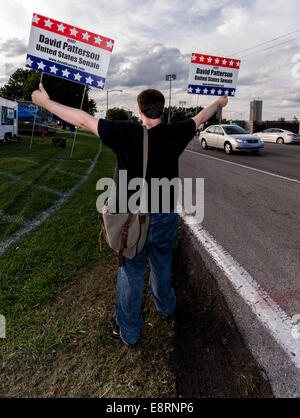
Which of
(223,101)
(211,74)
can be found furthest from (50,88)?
(223,101)

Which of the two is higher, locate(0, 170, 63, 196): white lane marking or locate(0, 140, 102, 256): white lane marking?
locate(0, 170, 63, 196): white lane marking

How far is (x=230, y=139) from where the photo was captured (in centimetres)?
1698

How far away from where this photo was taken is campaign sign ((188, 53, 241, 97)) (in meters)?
8.46

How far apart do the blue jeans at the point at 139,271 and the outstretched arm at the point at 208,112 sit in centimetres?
81

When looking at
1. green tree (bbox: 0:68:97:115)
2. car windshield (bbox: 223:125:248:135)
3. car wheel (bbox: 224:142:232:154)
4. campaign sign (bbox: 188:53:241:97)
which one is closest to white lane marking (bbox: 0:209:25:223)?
campaign sign (bbox: 188:53:241:97)

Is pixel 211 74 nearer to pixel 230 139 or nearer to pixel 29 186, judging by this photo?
pixel 29 186

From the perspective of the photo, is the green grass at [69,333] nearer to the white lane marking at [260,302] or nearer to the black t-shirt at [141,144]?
the white lane marking at [260,302]

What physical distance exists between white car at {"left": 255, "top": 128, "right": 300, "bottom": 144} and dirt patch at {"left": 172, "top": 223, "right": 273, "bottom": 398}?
2707 cm

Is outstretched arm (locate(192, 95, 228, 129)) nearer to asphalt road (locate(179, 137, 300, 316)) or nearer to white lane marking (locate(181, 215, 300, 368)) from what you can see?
white lane marking (locate(181, 215, 300, 368))

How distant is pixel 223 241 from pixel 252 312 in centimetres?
177

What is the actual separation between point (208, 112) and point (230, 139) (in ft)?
49.7

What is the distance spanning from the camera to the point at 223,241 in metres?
4.46

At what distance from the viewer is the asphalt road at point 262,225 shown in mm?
3355

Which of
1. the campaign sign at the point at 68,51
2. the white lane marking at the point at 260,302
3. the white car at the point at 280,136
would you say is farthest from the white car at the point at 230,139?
Answer: the white lane marking at the point at 260,302
